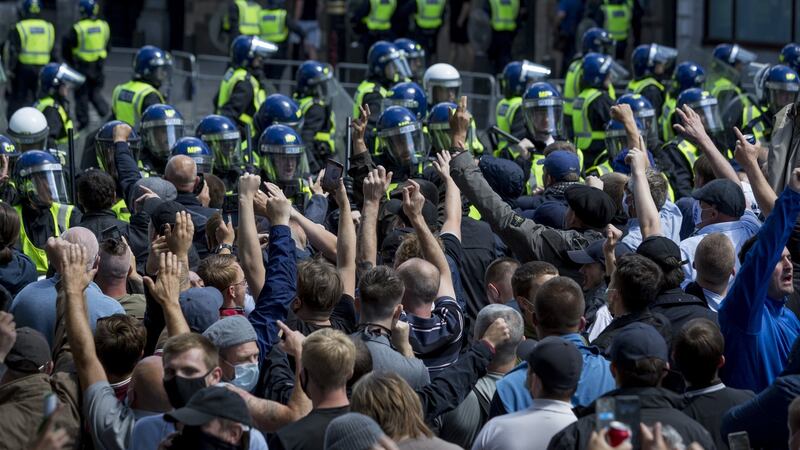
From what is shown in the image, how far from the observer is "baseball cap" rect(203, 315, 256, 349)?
5.98m

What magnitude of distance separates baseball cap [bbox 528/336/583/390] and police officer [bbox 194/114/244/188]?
7.09 meters

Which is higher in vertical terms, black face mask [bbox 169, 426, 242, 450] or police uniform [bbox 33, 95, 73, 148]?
black face mask [bbox 169, 426, 242, 450]

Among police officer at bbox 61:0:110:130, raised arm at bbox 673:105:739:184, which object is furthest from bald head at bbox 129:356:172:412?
police officer at bbox 61:0:110:130

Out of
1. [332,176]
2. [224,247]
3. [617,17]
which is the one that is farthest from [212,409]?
[617,17]

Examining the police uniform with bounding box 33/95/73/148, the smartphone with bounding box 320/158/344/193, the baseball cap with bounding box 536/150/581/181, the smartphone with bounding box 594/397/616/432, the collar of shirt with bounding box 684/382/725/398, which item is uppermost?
the smartphone with bounding box 594/397/616/432

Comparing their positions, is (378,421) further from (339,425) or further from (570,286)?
(570,286)

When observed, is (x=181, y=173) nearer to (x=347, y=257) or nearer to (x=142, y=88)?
(x=347, y=257)

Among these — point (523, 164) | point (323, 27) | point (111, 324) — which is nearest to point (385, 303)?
point (111, 324)

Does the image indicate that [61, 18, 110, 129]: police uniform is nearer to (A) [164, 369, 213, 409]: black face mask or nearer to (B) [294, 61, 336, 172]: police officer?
(B) [294, 61, 336, 172]: police officer

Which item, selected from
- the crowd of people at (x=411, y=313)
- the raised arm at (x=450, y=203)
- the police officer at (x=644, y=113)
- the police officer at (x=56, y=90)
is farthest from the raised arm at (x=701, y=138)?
the police officer at (x=56, y=90)

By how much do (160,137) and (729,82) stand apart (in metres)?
6.68

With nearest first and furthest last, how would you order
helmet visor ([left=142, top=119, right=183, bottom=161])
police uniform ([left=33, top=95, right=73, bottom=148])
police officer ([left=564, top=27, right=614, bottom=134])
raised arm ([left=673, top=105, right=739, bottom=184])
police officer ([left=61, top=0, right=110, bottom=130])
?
raised arm ([left=673, top=105, right=739, bottom=184]) → helmet visor ([left=142, top=119, right=183, bottom=161]) → police uniform ([left=33, top=95, right=73, bottom=148]) → police officer ([left=564, top=27, right=614, bottom=134]) → police officer ([left=61, top=0, right=110, bottom=130])

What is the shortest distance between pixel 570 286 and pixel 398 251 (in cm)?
163

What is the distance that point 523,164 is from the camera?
12680 mm
